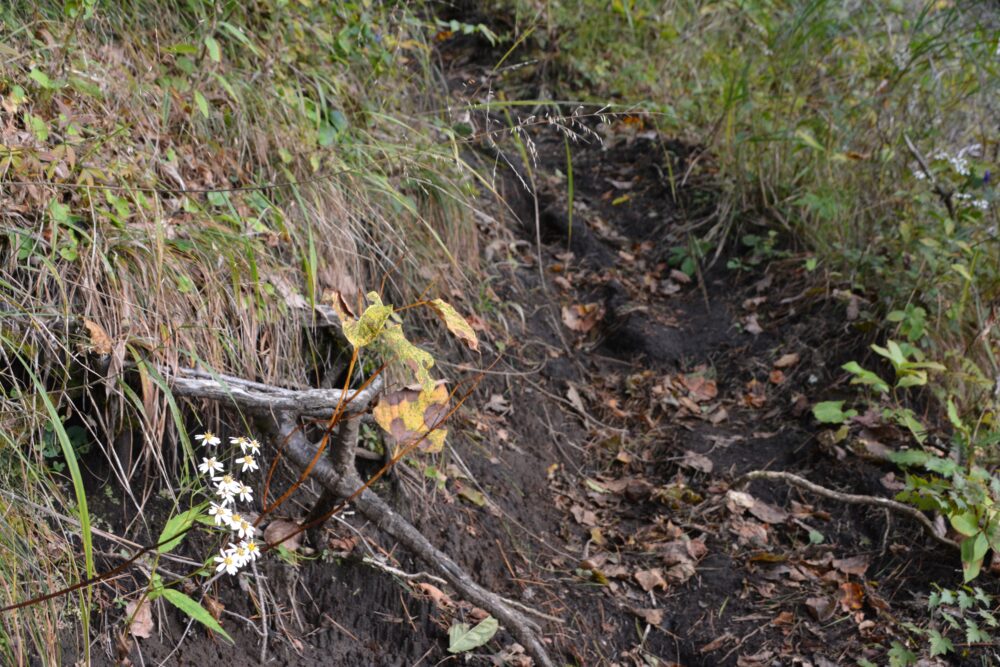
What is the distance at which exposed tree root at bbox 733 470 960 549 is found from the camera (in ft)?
8.73

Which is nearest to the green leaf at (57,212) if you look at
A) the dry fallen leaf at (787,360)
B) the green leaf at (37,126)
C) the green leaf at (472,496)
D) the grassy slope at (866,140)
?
the green leaf at (37,126)

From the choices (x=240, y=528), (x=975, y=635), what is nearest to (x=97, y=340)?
(x=240, y=528)

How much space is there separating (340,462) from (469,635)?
587 millimetres

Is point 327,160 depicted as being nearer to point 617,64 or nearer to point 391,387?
point 391,387

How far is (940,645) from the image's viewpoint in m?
2.36

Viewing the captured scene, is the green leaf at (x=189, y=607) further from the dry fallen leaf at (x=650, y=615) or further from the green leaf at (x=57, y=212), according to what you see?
the dry fallen leaf at (x=650, y=615)

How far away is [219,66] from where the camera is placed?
114 inches

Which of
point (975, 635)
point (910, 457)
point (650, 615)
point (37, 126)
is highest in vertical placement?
point (37, 126)

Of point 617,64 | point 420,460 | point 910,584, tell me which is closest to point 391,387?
point 420,460

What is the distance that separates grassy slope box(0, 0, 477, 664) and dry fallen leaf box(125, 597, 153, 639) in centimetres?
12

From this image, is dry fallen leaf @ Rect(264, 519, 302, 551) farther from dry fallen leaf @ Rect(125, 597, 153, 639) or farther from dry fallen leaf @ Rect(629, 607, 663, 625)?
dry fallen leaf @ Rect(629, 607, 663, 625)

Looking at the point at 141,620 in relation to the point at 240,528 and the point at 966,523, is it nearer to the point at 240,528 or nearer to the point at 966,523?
the point at 240,528

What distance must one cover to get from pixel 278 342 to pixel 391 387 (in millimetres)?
388

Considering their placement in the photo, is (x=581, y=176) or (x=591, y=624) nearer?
(x=591, y=624)
